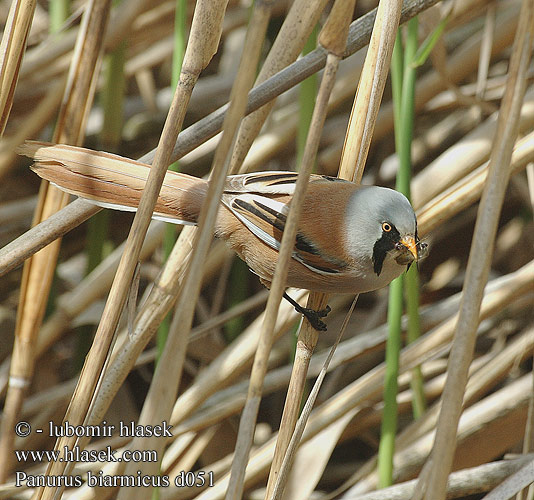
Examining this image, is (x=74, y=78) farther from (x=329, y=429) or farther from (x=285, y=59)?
(x=329, y=429)

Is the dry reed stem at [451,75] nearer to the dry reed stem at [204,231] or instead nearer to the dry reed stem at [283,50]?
the dry reed stem at [283,50]

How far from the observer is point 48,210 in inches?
63.1

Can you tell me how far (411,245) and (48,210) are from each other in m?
0.87

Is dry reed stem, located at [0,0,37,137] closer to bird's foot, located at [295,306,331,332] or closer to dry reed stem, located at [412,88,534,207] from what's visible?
bird's foot, located at [295,306,331,332]

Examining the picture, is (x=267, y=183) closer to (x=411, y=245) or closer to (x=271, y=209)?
(x=271, y=209)

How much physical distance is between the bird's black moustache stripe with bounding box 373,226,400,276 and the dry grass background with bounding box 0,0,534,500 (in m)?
0.17

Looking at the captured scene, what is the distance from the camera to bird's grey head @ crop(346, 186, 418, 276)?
1.33 meters

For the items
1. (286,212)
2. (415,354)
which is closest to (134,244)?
(286,212)

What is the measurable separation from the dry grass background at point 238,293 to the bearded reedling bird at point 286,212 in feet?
0.28

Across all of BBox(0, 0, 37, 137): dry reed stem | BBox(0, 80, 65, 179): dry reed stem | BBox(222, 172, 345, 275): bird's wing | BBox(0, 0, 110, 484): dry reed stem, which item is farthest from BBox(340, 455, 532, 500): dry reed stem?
BBox(0, 80, 65, 179): dry reed stem

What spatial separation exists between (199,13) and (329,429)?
3.98 ft

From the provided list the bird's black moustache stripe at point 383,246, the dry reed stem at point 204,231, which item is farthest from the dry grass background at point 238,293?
the bird's black moustache stripe at point 383,246

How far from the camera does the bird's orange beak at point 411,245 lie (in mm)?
1321

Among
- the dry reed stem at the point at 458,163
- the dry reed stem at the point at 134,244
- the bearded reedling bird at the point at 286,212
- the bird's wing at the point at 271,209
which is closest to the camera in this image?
the dry reed stem at the point at 134,244
